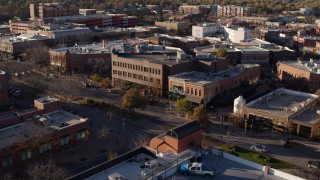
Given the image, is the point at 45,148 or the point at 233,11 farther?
the point at 233,11

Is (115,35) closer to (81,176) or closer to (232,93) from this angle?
(232,93)

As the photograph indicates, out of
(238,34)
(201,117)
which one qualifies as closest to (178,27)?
(238,34)

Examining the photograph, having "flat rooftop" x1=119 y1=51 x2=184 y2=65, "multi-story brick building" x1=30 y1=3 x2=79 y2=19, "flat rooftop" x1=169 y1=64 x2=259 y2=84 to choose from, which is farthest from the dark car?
"multi-story brick building" x1=30 y1=3 x2=79 y2=19

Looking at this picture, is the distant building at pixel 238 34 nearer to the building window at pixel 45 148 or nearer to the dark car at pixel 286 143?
the dark car at pixel 286 143

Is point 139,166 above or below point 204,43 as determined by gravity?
below

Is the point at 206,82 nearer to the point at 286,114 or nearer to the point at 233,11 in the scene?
the point at 286,114

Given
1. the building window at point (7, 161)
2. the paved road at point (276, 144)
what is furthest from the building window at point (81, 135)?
the paved road at point (276, 144)
